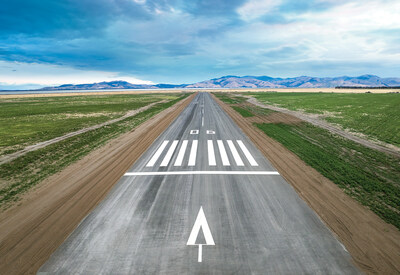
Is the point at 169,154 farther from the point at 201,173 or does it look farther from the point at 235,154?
the point at 235,154

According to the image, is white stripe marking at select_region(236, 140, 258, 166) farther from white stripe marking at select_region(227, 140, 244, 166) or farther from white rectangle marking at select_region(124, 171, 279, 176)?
white rectangle marking at select_region(124, 171, 279, 176)

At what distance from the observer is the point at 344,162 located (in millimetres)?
11852

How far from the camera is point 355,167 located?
1109 cm

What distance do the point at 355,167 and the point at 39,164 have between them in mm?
18818

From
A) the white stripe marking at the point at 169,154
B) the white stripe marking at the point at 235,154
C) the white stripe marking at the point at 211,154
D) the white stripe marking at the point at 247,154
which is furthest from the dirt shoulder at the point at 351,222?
the white stripe marking at the point at 169,154

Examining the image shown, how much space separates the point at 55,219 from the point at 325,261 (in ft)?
28.5

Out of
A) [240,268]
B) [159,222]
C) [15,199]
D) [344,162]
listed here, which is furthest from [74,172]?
[344,162]

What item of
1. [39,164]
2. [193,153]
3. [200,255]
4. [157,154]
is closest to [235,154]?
[193,153]

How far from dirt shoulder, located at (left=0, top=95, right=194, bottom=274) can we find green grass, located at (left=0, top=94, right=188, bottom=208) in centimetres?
73

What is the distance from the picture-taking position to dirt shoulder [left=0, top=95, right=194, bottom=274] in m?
5.56

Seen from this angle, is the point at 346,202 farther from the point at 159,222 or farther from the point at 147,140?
the point at 147,140

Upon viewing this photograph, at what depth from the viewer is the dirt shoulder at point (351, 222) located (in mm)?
5281

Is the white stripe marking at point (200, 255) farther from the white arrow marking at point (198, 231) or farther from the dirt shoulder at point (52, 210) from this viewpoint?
the dirt shoulder at point (52, 210)

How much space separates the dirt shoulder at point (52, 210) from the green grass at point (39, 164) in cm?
73
